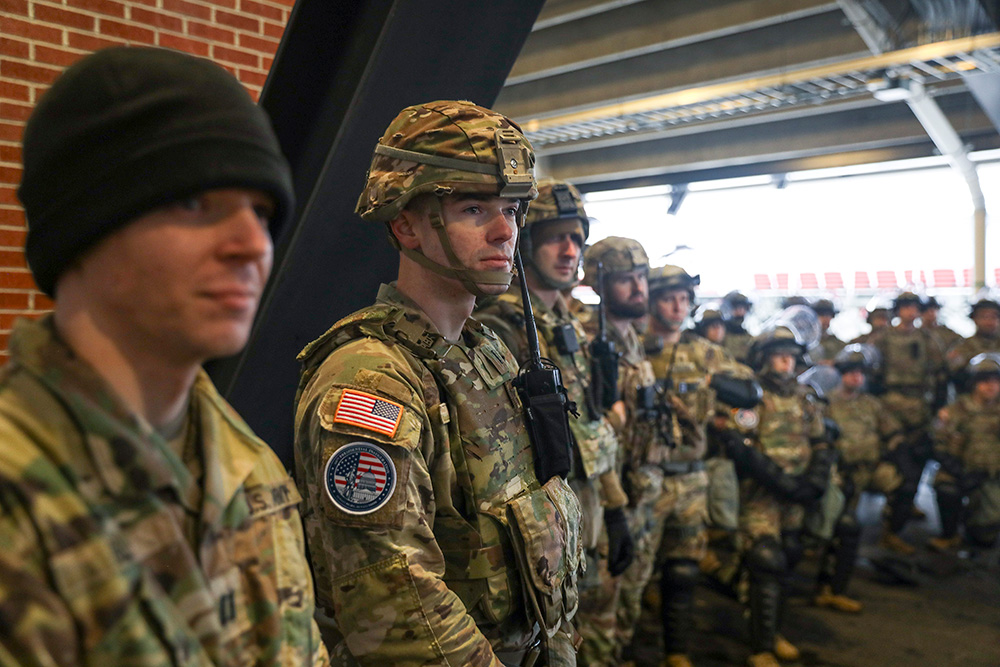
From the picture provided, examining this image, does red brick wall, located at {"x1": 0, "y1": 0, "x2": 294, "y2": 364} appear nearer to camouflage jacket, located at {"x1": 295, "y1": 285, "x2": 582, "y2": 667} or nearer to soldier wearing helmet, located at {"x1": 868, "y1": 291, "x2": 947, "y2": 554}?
camouflage jacket, located at {"x1": 295, "y1": 285, "x2": 582, "y2": 667}

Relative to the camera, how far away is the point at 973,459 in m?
6.28

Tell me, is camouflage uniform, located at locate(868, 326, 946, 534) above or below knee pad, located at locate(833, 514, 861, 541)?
above

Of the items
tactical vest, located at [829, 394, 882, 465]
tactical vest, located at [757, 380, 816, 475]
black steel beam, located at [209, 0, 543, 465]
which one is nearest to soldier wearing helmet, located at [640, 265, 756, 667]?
tactical vest, located at [757, 380, 816, 475]

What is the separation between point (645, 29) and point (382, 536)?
7.06 meters

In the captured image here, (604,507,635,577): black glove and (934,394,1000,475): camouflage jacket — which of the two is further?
(934,394,1000,475): camouflage jacket

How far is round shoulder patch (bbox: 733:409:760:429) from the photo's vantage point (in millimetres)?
4609

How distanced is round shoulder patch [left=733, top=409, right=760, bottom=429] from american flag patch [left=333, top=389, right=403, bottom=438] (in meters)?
3.64

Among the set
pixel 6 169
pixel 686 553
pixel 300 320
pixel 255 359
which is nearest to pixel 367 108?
pixel 300 320

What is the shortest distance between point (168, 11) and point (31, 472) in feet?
8.28

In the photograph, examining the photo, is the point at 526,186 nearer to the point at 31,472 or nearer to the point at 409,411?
the point at 409,411

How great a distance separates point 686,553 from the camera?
4109 millimetres

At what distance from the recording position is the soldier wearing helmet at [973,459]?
20.4 ft

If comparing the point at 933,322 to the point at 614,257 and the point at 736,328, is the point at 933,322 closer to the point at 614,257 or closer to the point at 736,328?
the point at 736,328

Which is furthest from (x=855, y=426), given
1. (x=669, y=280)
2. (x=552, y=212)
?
(x=552, y=212)
